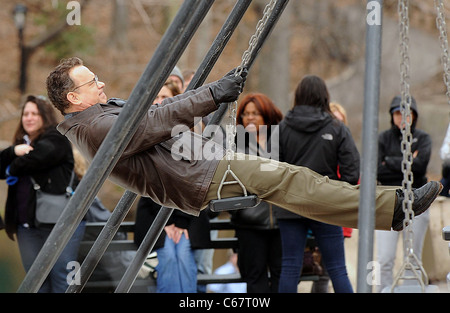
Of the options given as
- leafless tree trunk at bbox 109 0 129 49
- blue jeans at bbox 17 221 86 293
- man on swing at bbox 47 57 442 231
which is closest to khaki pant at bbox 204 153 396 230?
man on swing at bbox 47 57 442 231

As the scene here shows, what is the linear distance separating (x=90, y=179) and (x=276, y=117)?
247cm

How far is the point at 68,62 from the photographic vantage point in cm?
416

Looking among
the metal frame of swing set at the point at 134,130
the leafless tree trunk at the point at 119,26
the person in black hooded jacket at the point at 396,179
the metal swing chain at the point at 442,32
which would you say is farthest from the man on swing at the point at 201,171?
the leafless tree trunk at the point at 119,26

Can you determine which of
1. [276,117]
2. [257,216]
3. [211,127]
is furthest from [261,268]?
[211,127]

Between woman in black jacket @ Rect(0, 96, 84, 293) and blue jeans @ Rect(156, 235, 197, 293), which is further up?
woman in black jacket @ Rect(0, 96, 84, 293)

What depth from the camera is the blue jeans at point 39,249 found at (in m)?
5.57

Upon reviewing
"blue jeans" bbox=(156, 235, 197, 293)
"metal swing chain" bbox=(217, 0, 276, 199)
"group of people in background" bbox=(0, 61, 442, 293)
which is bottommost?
"blue jeans" bbox=(156, 235, 197, 293)

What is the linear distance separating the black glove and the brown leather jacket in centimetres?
3

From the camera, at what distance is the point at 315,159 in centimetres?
532

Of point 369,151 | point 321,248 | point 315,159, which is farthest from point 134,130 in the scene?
point 321,248

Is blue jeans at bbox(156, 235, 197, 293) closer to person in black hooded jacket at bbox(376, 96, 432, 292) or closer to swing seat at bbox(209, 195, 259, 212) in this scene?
person in black hooded jacket at bbox(376, 96, 432, 292)

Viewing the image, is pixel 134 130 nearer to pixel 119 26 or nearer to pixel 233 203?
pixel 233 203

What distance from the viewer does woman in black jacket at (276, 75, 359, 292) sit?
5.29 m
